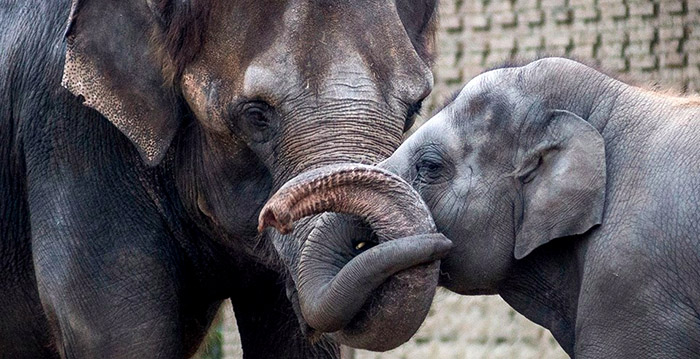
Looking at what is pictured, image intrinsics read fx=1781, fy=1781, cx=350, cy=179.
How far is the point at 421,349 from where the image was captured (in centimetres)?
1186

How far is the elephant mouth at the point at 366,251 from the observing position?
5480mm

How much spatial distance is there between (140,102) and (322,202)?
131cm

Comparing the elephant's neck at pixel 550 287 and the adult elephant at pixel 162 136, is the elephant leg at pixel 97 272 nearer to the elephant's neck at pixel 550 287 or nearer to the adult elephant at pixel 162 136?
the adult elephant at pixel 162 136

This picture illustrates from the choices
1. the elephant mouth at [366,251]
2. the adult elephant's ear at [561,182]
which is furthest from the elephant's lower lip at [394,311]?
the adult elephant's ear at [561,182]

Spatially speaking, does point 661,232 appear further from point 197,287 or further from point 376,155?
point 197,287

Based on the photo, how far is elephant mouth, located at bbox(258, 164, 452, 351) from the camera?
548 centimetres

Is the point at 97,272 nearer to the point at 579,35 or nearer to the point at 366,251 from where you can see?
the point at 366,251

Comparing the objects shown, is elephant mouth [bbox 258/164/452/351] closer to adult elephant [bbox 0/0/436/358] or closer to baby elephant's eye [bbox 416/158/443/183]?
baby elephant's eye [bbox 416/158/443/183]

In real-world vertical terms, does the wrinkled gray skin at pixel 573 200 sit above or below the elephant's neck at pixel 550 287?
above

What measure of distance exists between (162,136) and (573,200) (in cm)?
183

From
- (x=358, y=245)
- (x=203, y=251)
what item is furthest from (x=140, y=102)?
(x=358, y=245)

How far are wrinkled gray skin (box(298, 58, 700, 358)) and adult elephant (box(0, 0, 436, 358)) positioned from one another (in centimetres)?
50

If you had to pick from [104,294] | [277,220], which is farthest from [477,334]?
[277,220]

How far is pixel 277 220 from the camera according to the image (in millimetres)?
5594
